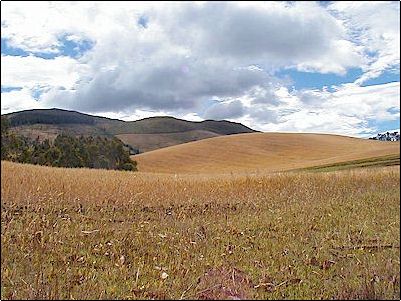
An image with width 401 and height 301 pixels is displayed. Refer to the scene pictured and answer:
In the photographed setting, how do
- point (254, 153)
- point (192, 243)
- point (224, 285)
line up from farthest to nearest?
1. point (254, 153)
2. point (192, 243)
3. point (224, 285)

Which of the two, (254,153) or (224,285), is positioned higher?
(254,153)

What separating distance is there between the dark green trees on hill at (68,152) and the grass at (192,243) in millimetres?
33629

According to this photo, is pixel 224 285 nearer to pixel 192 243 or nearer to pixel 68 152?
pixel 192 243

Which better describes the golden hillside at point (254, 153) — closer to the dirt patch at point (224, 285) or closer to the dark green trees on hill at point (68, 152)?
the dark green trees on hill at point (68, 152)

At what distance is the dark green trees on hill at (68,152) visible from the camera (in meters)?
48.6

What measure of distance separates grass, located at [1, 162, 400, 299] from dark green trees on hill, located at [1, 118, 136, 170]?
3363cm

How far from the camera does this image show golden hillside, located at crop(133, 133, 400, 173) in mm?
74562

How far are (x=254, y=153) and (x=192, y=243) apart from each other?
79.9 meters

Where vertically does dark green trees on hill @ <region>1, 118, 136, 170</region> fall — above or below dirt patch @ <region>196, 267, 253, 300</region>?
above

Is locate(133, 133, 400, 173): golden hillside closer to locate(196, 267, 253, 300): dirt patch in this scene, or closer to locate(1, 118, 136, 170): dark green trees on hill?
locate(1, 118, 136, 170): dark green trees on hill

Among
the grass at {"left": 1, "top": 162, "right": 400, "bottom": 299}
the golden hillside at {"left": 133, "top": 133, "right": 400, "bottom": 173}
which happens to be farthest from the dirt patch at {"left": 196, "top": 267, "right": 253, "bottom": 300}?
the golden hillside at {"left": 133, "top": 133, "right": 400, "bottom": 173}

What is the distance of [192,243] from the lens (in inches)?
355

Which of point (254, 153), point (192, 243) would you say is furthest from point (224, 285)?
point (254, 153)

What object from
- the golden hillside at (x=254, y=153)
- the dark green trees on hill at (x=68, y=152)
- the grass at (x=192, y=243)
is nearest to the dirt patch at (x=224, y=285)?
the grass at (x=192, y=243)
